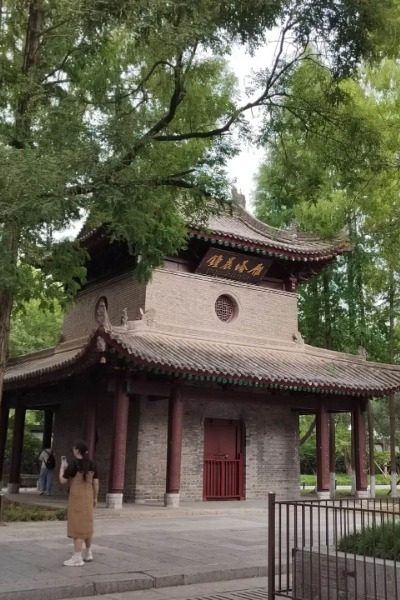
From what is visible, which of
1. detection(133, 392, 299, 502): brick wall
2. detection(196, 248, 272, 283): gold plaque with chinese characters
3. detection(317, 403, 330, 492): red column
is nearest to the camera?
detection(133, 392, 299, 502): brick wall

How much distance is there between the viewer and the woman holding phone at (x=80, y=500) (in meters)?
7.44

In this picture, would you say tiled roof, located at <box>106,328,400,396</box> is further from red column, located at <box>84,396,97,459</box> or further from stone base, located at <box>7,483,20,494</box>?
stone base, located at <box>7,483,20,494</box>

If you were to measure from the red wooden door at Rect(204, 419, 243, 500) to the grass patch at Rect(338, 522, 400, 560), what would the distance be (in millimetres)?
11195

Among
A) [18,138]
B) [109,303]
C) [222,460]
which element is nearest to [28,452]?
[109,303]

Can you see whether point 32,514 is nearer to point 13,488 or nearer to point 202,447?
point 202,447

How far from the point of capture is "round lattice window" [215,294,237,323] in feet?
59.5

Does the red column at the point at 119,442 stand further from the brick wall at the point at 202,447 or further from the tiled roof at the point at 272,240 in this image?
the tiled roof at the point at 272,240

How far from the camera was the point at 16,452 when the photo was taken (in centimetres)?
1808

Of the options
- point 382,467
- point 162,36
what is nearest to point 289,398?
point 162,36

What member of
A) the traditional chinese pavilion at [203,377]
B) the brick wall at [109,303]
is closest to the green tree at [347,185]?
the traditional chinese pavilion at [203,377]

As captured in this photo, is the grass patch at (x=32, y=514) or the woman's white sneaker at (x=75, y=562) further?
the grass patch at (x=32, y=514)

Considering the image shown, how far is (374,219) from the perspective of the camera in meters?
14.3

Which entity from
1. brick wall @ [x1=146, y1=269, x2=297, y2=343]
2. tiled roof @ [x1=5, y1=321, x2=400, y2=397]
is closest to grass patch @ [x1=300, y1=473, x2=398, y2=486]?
tiled roof @ [x1=5, y1=321, x2=400, y2=397]

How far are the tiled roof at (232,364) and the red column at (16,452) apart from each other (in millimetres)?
1325
